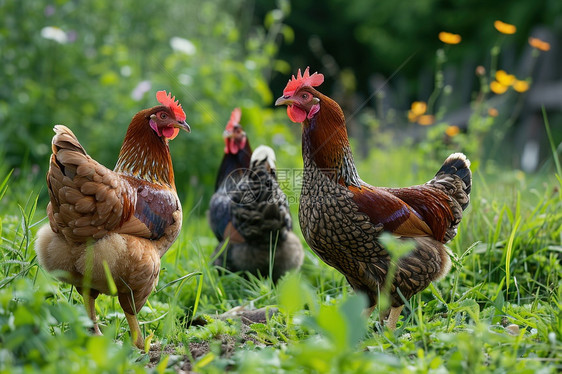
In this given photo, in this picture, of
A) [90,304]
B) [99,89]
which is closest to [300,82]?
[90,304]

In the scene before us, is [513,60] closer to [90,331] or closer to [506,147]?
[506,147]

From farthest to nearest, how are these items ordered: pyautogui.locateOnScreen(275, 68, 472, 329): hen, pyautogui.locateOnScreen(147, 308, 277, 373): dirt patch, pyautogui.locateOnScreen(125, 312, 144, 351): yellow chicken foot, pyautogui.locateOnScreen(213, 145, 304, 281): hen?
pyautogui.locateOnScreen(213, 145, 304, 281): hen
pyautogui.locateOnScreen(275, 68, 472, 329): hen
pyautogui.locateOnScreen(125, 312, 144, 351): yellow chicken foot
pyautogui.locateOnScreen(147, 308, 277, 373): dirt patch

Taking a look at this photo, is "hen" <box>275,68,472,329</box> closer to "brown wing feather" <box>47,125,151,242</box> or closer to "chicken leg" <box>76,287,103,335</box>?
"brown wing feather" <box>47,125,151,242</box>

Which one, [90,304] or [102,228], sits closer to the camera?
[102,228]

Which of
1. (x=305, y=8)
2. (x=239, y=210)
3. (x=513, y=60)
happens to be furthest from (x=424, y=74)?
(x=239, y=210)

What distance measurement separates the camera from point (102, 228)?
2.54 meters

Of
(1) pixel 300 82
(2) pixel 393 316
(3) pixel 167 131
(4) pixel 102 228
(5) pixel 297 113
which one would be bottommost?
(2) pixel 393 316

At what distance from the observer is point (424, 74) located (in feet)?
36.8

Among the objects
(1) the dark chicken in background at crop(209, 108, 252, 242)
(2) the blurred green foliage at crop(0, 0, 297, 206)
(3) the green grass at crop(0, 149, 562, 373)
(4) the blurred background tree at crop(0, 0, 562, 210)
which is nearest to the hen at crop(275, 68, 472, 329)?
(3) the green grass at crop(0, 149, 562, 373)

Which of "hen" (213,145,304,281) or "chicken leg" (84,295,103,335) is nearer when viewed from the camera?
"chicken leg" (84,295,103,335)

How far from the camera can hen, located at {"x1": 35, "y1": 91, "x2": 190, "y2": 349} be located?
7.97 feet

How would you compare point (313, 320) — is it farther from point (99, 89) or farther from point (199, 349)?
point (99, 89)

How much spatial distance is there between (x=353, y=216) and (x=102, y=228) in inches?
Answer: 49.0

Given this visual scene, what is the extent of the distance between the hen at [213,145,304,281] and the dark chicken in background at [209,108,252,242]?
21 centimetres
